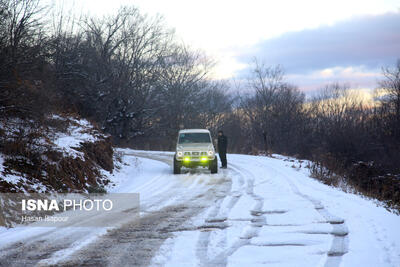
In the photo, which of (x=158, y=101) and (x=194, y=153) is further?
(x=158, y=101)

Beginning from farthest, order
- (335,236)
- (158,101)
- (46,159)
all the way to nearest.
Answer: (158,101)
(46,159)
(335,236)

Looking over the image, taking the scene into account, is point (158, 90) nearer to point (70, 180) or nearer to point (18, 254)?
point (70, 180)

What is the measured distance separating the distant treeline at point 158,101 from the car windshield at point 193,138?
4.19 meters

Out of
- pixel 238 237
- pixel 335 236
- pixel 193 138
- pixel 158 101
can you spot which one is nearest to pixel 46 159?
pixel 238 237

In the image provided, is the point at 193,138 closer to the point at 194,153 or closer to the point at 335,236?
the point at 194,153

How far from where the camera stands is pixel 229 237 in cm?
655

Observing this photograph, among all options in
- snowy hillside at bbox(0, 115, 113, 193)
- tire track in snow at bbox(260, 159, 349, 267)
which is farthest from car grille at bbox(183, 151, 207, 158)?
tire track in snow at bbox(260, 159, 349, 267)

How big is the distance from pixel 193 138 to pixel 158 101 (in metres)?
23.4

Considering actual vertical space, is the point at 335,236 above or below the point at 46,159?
below

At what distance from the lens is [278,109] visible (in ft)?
181

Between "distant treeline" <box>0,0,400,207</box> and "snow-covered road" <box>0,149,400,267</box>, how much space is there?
551 cm

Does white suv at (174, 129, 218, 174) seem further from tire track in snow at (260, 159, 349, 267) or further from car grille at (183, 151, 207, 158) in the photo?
tire track in snow at (260, 159, 349, 267)

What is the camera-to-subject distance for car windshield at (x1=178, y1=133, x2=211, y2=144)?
1859 centimetres

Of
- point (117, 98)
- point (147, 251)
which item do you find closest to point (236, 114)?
point (117, 98)
